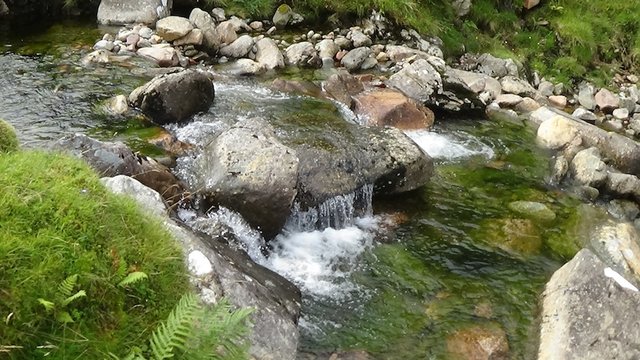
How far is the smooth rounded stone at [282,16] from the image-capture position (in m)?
16.8

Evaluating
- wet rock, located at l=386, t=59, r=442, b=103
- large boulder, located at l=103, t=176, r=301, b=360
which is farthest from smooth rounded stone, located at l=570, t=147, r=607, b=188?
large boulder, located at l=103, t=176, r=301, b=360

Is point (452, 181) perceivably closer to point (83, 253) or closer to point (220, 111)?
point (220, 111)

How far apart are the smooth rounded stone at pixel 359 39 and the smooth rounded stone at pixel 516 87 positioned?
158 inches

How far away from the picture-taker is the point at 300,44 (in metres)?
14.8

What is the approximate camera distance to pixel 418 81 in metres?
13.1

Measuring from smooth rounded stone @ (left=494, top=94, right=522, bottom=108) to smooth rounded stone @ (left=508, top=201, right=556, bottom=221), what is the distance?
584 cm

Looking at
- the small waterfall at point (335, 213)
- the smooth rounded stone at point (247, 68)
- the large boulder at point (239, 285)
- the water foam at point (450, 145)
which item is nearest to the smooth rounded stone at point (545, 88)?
the water foam at point (450, 145)

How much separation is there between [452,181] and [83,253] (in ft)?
25.0

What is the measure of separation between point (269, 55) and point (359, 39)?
334 centimetres

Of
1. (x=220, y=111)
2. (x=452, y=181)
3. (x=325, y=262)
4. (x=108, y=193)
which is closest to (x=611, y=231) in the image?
(x=452, y=181)

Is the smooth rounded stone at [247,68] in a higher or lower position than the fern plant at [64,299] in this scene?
lower

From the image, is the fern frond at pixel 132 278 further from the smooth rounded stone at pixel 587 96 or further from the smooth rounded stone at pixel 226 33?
the smooth rounded stone at pixel 587 96

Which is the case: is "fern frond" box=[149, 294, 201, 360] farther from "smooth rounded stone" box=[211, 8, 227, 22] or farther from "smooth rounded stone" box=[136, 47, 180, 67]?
"smooth rounded stone" box=[211, 8, 227, 22]

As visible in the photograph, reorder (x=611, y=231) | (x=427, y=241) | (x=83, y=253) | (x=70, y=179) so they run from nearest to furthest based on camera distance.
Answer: (x=83, y=253) < (x=70, y=179) < (x=427, y=241) < (x=611, y=231)
